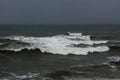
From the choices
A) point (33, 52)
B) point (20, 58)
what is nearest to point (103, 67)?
point (20, 58)

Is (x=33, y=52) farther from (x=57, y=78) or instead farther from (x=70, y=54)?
(x=57, y=78)

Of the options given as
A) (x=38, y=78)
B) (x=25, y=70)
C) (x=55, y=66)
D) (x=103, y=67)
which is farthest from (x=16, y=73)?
(x=103, y=67)

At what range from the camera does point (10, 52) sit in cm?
2575

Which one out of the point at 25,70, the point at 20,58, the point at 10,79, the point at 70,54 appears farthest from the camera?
the point at 70,54

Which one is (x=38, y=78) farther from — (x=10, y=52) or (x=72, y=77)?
(x=10, y=52)

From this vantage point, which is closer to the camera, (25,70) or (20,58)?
(25,70)

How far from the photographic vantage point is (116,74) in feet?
49.8

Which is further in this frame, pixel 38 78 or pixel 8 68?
pixel 8 68

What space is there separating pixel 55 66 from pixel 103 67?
3.51 m

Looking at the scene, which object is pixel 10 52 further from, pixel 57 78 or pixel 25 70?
pixel 57 78

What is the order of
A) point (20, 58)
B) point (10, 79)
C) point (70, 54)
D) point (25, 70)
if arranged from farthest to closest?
point (70, 54) → point (20, 58) → point (25, 70) → point (10, 79)

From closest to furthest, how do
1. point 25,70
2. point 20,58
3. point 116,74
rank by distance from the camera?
point 116,74 < point 25,70 < point 20,58

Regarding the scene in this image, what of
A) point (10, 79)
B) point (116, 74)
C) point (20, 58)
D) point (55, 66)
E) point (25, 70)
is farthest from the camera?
point (20, 58)

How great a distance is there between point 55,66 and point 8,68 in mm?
3310
